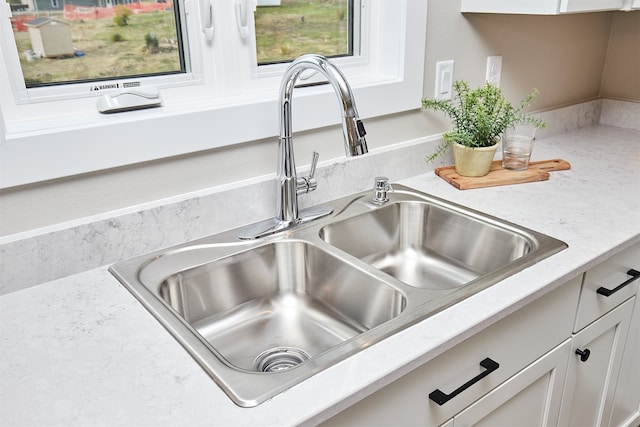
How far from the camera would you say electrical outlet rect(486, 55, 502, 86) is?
168 centimetres

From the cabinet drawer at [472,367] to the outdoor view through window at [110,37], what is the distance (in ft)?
2.70

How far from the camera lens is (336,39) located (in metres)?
1.46

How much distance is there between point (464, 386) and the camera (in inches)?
36.2

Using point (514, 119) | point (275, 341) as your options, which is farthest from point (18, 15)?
point (514, 119)

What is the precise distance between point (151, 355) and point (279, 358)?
0.33 meters

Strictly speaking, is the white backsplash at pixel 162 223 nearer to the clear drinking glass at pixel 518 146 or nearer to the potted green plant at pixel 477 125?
the potted green plant at pixel 477 125

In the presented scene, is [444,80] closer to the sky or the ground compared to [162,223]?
closer to the sky

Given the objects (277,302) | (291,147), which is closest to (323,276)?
(277,302)

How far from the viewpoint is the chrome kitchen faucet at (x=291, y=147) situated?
0.96 meters

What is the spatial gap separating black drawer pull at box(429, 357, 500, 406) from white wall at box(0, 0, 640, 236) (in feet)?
2.09

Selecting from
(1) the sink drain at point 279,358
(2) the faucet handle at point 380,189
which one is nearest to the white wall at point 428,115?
(2) the faucet handle at point 380,189

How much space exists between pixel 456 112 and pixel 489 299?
0.72 meters

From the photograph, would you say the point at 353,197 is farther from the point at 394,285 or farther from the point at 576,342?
the point at 576,342

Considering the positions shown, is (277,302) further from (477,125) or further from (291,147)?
(477,125)
